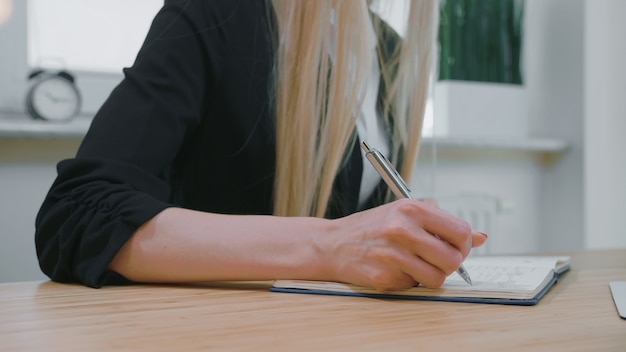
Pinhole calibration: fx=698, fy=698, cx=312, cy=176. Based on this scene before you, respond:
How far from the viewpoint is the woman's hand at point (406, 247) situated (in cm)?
67

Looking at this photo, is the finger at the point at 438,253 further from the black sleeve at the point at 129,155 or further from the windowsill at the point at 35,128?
the windowsill at the point at 35,128

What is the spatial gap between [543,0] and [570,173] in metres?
0.60

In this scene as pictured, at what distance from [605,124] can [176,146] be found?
5.45 feet

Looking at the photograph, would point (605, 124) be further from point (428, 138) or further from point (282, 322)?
point (282, 322)

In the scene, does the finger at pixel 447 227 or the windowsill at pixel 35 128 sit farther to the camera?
the windowsill at pixel 35 128

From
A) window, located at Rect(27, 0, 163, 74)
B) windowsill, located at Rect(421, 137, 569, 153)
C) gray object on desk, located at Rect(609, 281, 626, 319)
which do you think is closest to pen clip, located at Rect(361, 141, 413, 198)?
gray object on desk, located at Rect(609, 281, 626, 319)

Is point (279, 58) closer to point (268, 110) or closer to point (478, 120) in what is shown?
point (268, 110)

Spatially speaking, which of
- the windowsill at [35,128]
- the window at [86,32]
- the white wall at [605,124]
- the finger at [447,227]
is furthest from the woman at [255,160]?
the white wall at [605,124]

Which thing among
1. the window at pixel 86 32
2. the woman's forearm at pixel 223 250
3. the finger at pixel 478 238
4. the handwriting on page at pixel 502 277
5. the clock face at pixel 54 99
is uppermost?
the window at pixel 86 32

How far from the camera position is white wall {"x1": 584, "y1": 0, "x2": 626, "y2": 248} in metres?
2.20

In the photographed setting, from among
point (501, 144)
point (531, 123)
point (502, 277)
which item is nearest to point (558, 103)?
point (531, 123)

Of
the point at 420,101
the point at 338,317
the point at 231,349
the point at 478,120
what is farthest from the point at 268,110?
the point at 478,120

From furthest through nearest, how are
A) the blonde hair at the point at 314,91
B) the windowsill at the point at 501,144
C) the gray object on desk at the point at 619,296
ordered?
the windowsill at the point at 501,144
the blonde hair at the point at 314,91
the gray object on desk at the point at 619,296

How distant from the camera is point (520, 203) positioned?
2.36 metres
